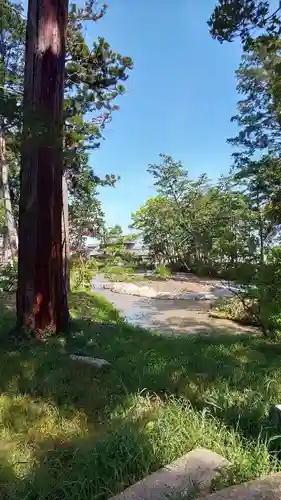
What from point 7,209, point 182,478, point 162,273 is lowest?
point 182,478

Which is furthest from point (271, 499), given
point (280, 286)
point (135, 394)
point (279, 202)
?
point (279, 202)

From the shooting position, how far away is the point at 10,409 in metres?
A: 2.28

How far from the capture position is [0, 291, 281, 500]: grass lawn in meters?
1.56

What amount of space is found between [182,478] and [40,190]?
2778 millimetres

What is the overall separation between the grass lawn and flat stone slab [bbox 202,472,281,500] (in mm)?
85

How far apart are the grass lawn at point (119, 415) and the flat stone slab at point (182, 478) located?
0.19 ft

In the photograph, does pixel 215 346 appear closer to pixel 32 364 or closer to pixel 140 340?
pixel 140 340

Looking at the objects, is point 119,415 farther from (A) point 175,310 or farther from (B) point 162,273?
(B) point 162,273

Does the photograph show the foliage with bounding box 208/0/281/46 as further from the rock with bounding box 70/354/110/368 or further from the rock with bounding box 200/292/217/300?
the rock with bounding box 200/292/217/300

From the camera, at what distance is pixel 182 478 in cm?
148

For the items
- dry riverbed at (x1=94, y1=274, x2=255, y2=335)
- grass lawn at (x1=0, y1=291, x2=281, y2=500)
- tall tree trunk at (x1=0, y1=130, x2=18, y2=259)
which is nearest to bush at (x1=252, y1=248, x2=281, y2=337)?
dry riverbed at (x1=94, y1=274, x2=255, y2=335)

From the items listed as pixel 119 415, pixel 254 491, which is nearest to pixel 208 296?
pixel 119 415

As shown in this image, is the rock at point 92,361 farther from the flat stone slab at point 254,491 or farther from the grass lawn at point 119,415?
the flat stone slab at point 254,491

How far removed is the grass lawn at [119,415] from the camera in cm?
156
